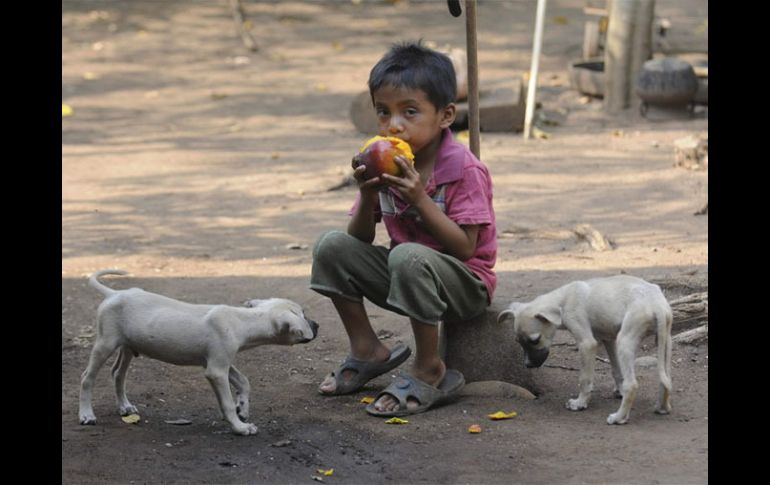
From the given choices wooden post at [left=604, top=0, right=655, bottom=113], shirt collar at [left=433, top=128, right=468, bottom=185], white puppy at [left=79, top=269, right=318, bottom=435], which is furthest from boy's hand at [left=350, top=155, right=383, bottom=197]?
wooden post at [left=604, top=0, right=655, bottom=113]

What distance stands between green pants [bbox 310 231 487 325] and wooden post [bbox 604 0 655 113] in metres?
7.68

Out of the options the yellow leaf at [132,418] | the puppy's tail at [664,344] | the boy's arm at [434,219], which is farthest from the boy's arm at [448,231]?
the yellow leaf at [132,418]

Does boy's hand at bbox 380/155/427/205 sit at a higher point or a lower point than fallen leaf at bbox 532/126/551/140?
higher

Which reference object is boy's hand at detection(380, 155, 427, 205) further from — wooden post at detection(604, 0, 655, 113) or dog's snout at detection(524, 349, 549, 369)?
wooden post at detection(604, 0, 655, 113)

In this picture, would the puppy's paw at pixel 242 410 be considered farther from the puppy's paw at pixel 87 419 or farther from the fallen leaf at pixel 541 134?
the fallen leaf at pixel 541 134

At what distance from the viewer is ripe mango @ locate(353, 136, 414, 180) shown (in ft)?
13.2

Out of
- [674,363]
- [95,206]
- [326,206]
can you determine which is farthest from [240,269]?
[674,363]

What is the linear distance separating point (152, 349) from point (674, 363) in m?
2.16

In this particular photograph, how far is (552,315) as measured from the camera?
414 centimetres

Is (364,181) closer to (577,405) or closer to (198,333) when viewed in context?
(198,333)

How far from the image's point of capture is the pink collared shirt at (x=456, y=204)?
4273 mm

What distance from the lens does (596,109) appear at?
11.9 metres

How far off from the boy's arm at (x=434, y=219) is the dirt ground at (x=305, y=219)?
2.06 feet
